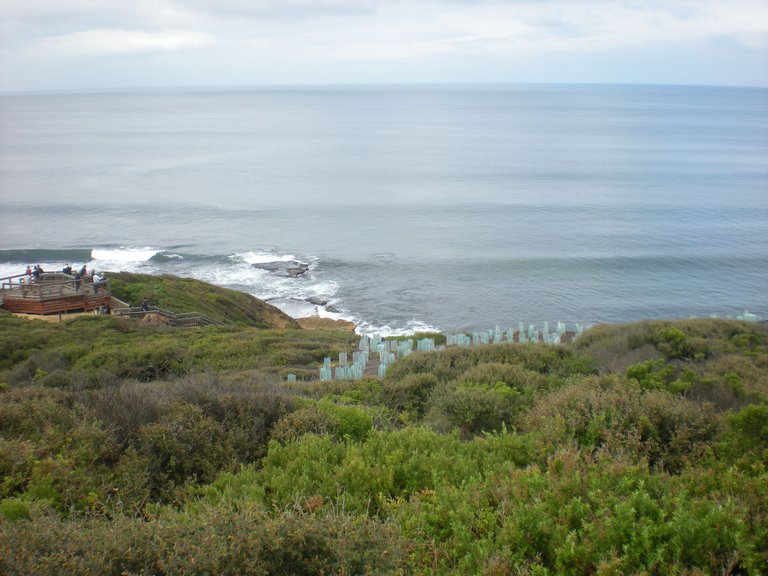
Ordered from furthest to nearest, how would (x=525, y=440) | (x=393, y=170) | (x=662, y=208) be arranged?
(x=393, y=170), (x=662, y=208), (x=525, y=440)

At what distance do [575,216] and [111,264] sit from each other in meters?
38.6

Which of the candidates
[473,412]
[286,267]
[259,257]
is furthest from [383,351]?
[259,257]

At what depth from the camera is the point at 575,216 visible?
57.7 m

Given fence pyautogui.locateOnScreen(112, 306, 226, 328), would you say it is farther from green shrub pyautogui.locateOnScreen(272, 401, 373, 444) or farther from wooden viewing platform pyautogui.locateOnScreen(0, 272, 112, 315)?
green shrub pyautogui.locateOnScreen(272, 401, 373, 444)

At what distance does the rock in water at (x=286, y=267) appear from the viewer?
42.2 metres

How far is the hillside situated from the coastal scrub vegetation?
15758 millimetres

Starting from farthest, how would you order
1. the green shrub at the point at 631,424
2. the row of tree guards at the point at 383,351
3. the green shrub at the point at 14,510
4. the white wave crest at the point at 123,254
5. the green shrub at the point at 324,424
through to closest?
1. the white wave crest at the point at 123,254
2. the row of tree guards at the point at 383,351
3. the green shrub at the point at 324,424
4. the green shrub at the point at 631,424
5. the green shrub at the point at 14,510

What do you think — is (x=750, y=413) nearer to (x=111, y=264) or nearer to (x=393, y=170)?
(x=111, y=264)

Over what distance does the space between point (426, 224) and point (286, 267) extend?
A: 53.7 feet

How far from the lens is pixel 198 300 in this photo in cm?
2962

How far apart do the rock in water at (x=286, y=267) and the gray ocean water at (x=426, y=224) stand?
841 millimetres

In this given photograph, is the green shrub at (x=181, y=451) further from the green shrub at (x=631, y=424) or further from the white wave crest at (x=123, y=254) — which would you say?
the white wave crest at (x=123, y=254)

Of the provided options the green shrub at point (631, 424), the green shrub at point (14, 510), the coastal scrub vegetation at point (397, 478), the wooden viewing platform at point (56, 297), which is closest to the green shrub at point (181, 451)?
the coastal scrub vegetation at point (397, 478)

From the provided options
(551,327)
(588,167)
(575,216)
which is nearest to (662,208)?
(575,216)
